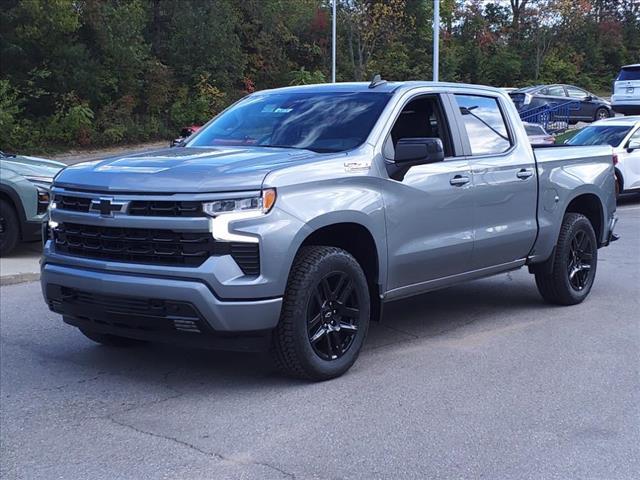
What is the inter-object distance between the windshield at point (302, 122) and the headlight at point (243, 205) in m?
0.98

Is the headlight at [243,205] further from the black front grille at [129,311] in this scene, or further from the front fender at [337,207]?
the black front grille at [129,311]

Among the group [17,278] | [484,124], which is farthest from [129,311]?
[17,278]

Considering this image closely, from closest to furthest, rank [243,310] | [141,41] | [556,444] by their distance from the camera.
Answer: [556,444], [243,310], [141,41]

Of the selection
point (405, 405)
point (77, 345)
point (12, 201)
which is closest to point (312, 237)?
point (405, 405)

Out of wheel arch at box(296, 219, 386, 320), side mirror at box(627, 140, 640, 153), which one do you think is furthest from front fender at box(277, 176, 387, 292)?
side mirror at box(627, 140, 640, 153)

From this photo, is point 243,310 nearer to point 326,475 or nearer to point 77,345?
point 326,475

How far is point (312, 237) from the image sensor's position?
5.30 metres

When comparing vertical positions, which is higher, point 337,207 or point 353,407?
point 337,207

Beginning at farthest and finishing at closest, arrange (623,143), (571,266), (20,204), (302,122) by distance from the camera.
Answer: (623,143)
(20,204)
(571,266)
(302,122)

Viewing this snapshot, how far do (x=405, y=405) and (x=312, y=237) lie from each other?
4.04ft

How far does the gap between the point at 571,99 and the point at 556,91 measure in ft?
2.52

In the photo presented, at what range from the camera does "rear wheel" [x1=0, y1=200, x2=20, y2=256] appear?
10078 mm

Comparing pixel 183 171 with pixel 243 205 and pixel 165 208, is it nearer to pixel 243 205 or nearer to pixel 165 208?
pixel 165 208

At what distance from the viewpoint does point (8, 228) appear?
399 inches
